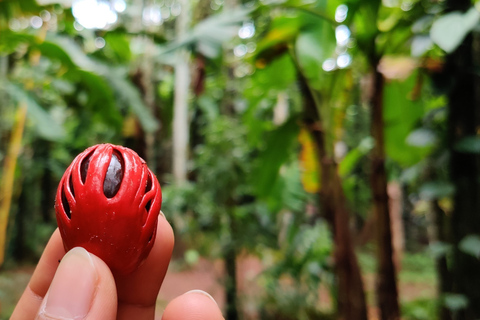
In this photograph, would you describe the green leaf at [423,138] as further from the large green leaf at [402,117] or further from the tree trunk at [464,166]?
the large green leaf at [402,117]

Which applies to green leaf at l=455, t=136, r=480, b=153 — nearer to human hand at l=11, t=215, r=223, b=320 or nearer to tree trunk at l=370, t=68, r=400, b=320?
tree trunk at l=370, t=68, r=400, b=320

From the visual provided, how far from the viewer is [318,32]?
1546 millimetres

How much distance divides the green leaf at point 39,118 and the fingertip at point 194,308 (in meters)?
1.24

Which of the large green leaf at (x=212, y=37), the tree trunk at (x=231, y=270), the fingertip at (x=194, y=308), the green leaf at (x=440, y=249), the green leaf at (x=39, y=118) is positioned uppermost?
the large green leaf at (x=212, y=37)

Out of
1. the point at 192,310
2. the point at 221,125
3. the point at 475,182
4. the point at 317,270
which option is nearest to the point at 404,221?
the point at 317,270

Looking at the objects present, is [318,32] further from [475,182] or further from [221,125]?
[221,125]

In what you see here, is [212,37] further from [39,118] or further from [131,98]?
[39,118]

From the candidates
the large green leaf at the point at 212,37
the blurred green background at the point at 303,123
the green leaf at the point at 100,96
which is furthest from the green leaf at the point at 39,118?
the large green leaf at the point at 212,37

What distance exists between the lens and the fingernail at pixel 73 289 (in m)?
0.50

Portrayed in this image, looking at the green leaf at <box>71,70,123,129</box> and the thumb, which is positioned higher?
the green leaf at <box>71,70,123,129</box>

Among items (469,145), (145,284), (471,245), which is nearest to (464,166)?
(469,145)

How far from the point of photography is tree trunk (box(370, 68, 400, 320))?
1271mm

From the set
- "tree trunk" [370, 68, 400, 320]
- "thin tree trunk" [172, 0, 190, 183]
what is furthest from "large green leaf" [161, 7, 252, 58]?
"thin tree trunk" [172, 0, 190, 183]

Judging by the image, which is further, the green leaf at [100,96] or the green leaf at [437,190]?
the green leaf at [100,96]
